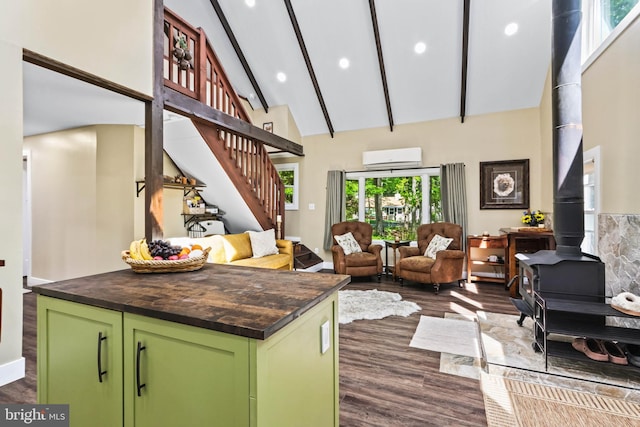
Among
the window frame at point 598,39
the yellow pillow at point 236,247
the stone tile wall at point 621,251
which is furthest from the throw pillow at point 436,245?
the yellow pillow at point 236,247

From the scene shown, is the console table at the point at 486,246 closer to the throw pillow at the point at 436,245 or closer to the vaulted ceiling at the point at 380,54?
the throw pillow at the point at 436,245

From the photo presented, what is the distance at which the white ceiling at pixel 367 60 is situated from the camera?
4188 millimetres

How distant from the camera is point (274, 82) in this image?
5996 millimetres

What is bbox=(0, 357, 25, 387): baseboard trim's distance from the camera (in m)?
2.29

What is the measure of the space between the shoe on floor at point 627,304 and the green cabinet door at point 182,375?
2643 mm

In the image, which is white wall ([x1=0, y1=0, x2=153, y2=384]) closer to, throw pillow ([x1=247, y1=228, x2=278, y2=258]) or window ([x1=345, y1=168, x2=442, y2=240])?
throw pillow ([x1=247, y1=228, x2=278, y2=258])

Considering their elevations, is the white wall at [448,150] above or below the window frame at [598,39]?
below

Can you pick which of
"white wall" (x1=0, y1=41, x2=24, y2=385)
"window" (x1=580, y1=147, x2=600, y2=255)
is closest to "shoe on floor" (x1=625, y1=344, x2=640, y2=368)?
"window" (x1=580, y1=147, x2=600, y2=255)

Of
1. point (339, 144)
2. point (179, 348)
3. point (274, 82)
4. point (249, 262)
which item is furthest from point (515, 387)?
point (274, 82)

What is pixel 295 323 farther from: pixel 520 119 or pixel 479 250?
pixel 520 119

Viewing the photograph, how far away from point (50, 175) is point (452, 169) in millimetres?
6527

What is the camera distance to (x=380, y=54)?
4.93 m

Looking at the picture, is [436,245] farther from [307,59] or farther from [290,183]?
[307,59]

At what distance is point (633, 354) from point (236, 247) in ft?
14.6
